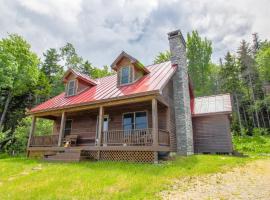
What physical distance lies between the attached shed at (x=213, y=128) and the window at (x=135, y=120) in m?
4.23

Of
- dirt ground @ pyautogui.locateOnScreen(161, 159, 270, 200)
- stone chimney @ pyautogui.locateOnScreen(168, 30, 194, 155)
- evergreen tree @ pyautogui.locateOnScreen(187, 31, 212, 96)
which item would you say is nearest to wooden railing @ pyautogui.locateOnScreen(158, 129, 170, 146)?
stone chimney @ pyautogui.locateOnScreen(168, 30, 194, 155)

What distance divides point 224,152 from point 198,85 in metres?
22.4

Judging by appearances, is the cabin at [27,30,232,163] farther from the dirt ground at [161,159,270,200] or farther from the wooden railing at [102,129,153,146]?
the dirt ground at [161,159,270,200]

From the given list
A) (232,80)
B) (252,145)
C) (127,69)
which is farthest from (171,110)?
(232,80)

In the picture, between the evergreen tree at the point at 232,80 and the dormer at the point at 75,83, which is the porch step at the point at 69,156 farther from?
the evergreen tree at the point at 232,80

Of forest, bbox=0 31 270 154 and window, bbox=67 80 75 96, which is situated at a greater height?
forest, bbox=0 31 270 154

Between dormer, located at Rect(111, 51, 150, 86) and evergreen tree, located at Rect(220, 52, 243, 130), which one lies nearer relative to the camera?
dormer, located at Rect(111, 51, 150, 86)

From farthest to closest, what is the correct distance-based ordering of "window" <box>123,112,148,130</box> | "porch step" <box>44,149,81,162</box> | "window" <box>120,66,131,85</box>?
"window" <box>120,66,131,85</box> < "window" <box>123,112,148,130</box> < "porch step" <box>44,149,81,162</box>

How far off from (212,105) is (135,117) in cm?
632

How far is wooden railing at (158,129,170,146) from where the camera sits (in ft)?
33.4

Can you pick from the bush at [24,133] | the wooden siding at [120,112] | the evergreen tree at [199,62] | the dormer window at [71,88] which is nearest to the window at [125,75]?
the wooden siding at [120,112]

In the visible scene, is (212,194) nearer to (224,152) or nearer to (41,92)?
(224,152)

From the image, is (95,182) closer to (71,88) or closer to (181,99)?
(181,99)

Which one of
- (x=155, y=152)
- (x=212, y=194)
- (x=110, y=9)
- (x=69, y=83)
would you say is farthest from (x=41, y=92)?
(x=212, y=194)
